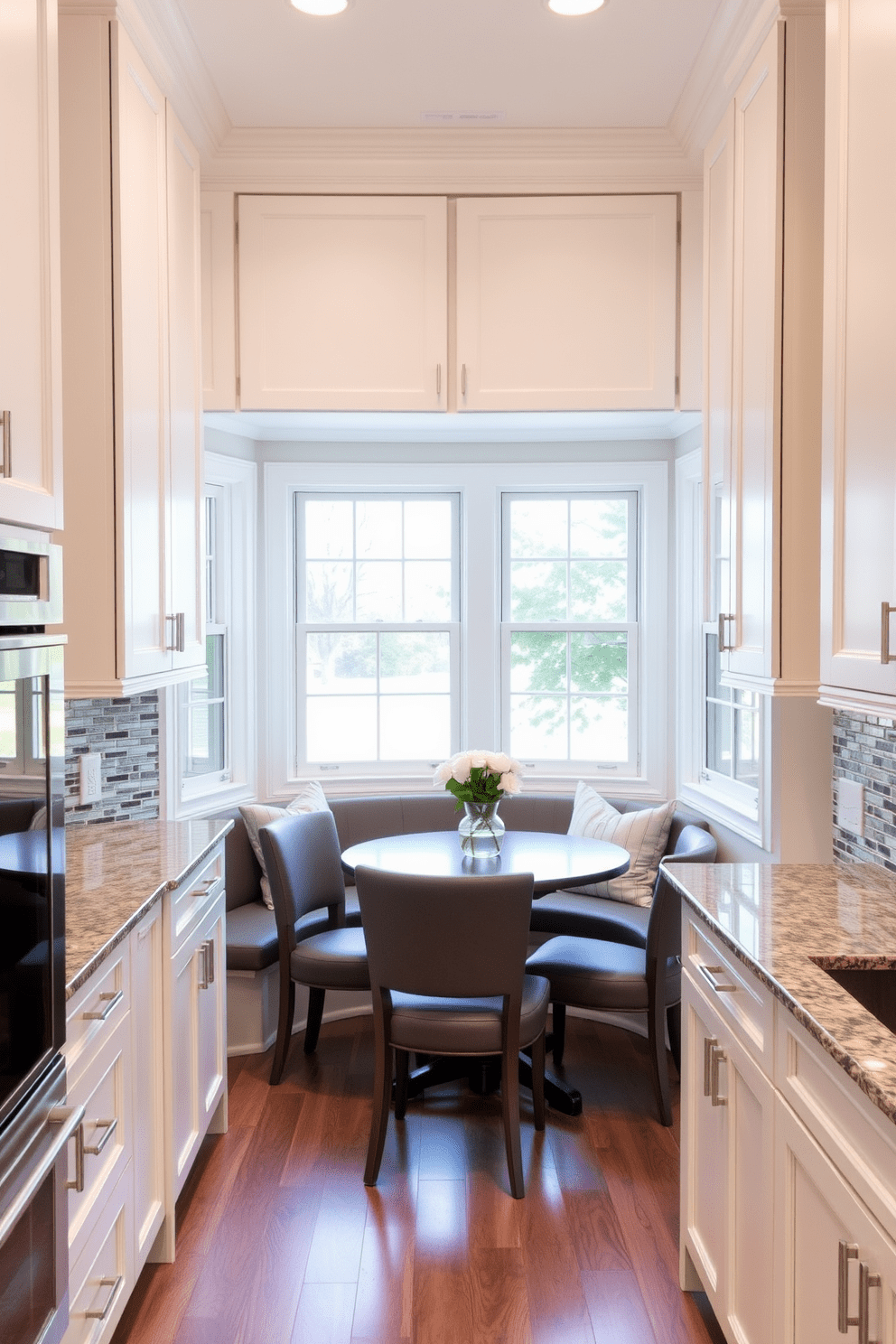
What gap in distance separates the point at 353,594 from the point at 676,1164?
8.46 ft

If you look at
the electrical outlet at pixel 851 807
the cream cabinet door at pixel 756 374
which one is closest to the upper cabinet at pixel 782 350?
the cream cabinet door at pixel 756 374

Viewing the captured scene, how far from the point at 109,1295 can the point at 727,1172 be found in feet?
3.88

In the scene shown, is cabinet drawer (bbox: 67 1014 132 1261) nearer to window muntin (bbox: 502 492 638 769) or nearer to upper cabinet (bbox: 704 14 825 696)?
upper cabinet (bbox: 704 14 825 696)

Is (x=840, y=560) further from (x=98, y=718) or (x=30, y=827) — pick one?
(x=98, y=718)

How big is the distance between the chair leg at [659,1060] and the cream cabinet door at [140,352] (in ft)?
5.98

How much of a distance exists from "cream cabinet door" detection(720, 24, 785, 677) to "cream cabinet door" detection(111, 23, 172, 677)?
1.51 m

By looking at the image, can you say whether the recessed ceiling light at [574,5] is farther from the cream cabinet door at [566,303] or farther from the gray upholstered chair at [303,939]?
the gray upholstered chair at [303,939]

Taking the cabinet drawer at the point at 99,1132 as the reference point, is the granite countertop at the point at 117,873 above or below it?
above

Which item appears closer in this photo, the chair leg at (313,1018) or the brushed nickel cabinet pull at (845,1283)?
the brushed nickel cabinet pull at (845,1283)

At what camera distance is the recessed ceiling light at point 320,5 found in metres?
2.76

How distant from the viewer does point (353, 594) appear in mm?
4684

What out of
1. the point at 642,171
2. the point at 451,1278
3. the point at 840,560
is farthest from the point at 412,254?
the point at 451,1278

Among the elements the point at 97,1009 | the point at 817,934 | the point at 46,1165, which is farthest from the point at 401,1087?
the point at 46,1165

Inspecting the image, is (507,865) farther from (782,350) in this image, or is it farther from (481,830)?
(782,350)
